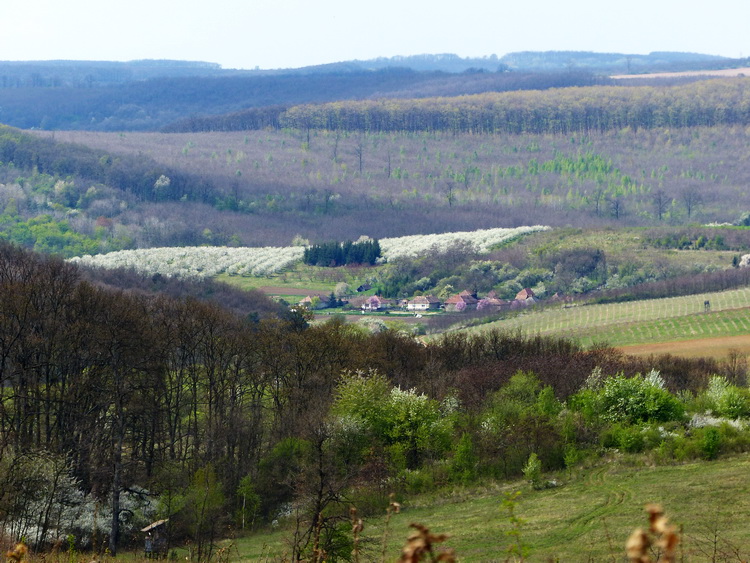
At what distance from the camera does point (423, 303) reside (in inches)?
5625

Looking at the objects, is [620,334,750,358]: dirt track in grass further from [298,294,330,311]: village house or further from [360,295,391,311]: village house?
[360,295,391,311]: village house

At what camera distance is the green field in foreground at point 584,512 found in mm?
30658

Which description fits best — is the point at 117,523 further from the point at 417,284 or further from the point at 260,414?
the point at 417,284

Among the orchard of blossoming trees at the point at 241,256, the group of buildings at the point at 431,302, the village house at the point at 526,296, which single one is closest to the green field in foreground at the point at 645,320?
the group of buildings at the point at 431,302

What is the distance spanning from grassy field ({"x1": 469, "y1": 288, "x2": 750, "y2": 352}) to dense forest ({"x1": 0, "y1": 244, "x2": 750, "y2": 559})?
32528 mm

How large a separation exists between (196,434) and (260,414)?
163 inches

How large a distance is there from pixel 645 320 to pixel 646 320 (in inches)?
5.5

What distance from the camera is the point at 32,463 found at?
30047mm

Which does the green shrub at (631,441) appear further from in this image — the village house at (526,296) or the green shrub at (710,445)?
the village house at (526,296)

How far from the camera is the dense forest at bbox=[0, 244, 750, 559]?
130 ft

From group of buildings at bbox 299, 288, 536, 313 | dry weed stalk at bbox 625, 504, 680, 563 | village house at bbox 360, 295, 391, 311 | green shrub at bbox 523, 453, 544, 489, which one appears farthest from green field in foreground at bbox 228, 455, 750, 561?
village house at bbox 360, 295, 391, 311

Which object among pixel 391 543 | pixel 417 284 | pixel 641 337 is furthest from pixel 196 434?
pixel 417 284

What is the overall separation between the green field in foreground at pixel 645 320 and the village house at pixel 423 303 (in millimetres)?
23848

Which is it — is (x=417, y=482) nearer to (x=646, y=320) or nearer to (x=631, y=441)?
(x=631, y=441)
